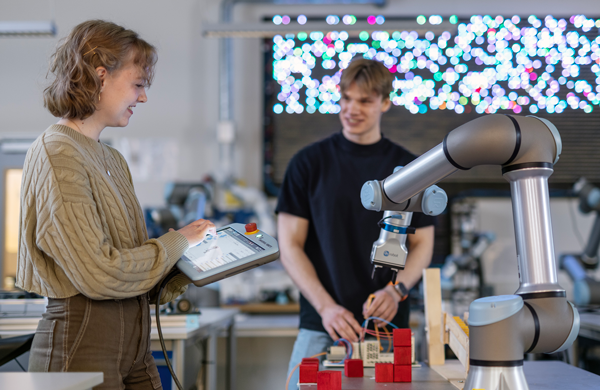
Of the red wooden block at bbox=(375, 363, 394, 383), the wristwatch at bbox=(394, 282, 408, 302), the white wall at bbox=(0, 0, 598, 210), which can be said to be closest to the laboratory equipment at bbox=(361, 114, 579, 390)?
the red wooden block at bbox=(375, 363, 394, 383)

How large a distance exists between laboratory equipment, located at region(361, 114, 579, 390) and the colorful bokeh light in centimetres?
291

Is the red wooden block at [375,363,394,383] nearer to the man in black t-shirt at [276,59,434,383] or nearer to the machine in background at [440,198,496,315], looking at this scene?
the man in black t-shirt at [276,59,434,383]

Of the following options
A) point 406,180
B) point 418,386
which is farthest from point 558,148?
point 418,386

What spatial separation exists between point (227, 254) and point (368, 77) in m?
0.93

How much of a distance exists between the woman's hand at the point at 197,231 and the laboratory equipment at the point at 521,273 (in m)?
0.60

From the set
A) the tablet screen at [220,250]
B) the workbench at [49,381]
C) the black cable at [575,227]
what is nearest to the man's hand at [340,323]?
the tablet screen at [220,250]

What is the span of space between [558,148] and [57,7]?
3.93 metres

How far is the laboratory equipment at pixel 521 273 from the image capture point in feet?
2.12

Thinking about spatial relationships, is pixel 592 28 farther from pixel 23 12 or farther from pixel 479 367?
pixel 23 12

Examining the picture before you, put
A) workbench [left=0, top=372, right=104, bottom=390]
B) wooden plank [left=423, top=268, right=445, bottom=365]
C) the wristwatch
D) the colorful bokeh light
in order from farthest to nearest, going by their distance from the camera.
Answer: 1. the colorful bokeh light
2. the wristwatch
3. wooden plank [left=423, top=268, right=445, bottom=365]
4. workbench [left=0, top=372, right=104, bottom=390]

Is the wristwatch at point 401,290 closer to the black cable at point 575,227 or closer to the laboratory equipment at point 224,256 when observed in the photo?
the laboratory equipment at point 224,256

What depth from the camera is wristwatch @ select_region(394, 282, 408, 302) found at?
159cm

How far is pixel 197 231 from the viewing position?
3.65 ft

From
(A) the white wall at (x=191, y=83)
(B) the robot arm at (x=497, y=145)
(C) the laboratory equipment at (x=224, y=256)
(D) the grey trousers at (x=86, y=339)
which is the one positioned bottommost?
(D) the grey trousers at (x=86, y=339)
